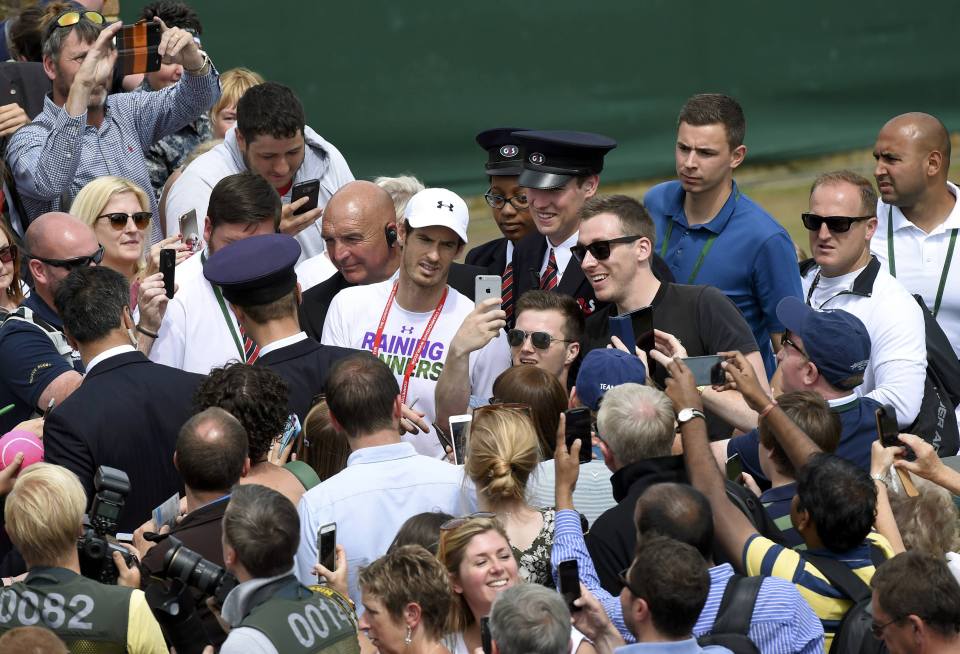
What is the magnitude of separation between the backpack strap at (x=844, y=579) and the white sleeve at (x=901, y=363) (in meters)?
1.58

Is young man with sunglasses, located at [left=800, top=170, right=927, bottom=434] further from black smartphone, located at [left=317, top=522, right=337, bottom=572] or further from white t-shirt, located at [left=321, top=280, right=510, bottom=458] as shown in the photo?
black smartphone, located at [left=317, top=522, right=337, bottom=572]

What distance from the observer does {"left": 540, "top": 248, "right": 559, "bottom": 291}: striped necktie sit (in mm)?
5768

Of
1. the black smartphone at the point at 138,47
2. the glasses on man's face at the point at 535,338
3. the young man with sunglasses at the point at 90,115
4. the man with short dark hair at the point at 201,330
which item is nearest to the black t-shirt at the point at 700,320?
the glasses on man's face at the point at 535,338

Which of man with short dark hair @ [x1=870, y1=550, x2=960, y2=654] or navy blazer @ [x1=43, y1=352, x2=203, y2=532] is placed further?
navy blazer @ [x1=43, y1=352, x2=203, y2=532]

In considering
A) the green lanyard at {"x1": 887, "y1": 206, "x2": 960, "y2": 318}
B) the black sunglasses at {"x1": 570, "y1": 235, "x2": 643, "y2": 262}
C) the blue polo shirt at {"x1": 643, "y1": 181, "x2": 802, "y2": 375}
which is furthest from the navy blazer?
the green lanyard at {"x1": 887, "y1": 206, "x2": 960, "y2": 318}

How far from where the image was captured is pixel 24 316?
5051mm

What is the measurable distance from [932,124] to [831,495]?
3.49 m

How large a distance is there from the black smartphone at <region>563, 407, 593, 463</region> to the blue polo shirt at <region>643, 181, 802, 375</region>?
6.56ft

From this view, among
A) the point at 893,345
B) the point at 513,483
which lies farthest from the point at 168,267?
the point at 893,345

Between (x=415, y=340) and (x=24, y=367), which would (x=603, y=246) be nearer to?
(x=415, y=340)

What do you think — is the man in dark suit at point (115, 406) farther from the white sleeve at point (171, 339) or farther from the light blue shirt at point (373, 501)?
the light blue shirt at point (373, 501)

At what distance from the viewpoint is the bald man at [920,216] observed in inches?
251

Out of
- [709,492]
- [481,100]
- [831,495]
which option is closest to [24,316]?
[709,492]

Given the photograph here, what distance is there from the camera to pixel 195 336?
5.18 m
